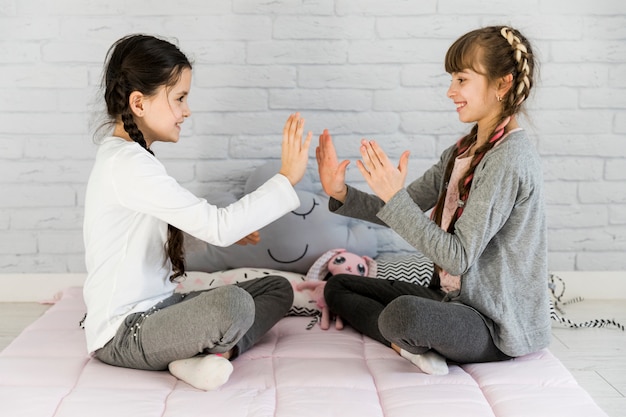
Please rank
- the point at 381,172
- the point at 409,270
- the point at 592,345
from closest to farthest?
the point at 381,172 → the point at 592,345 → the point at 409,270

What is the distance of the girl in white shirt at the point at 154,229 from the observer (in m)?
1.73

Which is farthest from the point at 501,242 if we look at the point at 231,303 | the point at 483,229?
the point at 231,303

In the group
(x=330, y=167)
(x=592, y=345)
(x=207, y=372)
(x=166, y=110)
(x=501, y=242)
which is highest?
(x=166, y=110)

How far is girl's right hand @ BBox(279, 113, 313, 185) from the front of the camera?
5.99ft

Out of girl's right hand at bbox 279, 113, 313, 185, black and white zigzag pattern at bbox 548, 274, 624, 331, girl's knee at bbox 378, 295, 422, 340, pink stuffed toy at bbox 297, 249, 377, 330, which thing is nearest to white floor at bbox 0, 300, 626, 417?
black and white zigzag pattern at bbox 548, 274, 624, 331

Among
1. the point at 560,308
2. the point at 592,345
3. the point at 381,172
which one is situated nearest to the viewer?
the point at 381,172

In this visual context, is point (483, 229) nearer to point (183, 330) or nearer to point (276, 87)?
point (183, 330)

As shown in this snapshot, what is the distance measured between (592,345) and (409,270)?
20.7 inches

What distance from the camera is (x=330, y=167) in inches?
79.5

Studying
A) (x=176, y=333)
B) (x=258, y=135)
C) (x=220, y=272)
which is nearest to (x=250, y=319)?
(x=176, y=333)

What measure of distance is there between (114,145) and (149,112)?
108 millimetres

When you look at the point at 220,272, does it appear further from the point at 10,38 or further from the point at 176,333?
the point at 10,38

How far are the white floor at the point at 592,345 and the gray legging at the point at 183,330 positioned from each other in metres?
0.58

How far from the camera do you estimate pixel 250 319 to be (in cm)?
175
